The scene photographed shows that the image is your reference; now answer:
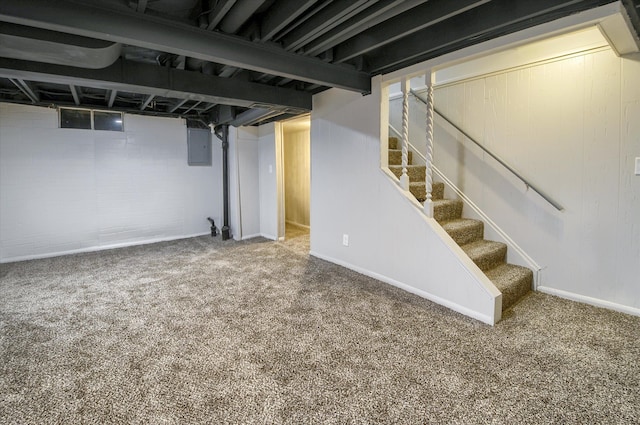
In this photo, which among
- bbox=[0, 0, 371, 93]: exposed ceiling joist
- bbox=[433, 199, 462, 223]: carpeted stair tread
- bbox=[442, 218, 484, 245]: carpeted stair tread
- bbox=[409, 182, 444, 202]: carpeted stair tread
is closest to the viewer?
bbox=[0, 0, 371, 93]: exposed ceiling joist

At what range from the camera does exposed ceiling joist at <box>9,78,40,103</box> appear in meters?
3.32

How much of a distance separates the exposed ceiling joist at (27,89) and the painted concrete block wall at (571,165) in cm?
468

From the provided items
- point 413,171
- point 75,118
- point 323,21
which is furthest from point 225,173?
point 323,21

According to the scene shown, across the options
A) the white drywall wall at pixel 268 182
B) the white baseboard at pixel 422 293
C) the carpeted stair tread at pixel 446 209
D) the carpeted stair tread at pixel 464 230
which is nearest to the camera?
the white baseboard at pixel 422 293

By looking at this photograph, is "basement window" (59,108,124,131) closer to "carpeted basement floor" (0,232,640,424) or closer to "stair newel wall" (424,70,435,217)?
"carpeted basement floor" (0,232,640,424)

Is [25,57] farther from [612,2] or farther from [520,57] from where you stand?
[520,57]

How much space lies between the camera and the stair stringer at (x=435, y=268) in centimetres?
246

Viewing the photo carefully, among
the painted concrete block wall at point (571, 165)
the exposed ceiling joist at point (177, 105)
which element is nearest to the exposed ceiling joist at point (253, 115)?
the exposed ceiling joist at point (177, 105)

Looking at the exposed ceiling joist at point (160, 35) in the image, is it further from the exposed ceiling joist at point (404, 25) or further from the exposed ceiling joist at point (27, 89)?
the exposed ceiling joist at point (27, 89)

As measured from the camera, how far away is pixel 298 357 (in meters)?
1.98

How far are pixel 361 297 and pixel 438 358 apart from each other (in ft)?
3.39

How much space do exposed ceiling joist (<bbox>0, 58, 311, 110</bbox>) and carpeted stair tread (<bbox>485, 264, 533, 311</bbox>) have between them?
282 centimetres

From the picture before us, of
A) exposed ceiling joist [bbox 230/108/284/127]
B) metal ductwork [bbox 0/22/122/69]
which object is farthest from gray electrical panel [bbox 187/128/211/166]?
metal ductwork [bbox 0/22/122/69]

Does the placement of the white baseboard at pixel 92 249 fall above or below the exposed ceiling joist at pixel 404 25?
below
